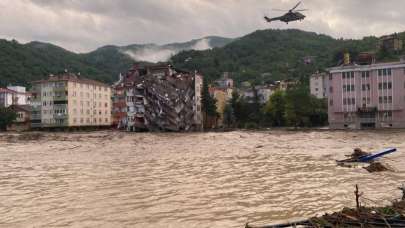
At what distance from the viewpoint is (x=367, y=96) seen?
3243 inches

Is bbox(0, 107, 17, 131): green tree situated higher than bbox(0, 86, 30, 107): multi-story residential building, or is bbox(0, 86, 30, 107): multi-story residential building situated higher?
bbox(0, 86, 30, 107): multi-story residential building

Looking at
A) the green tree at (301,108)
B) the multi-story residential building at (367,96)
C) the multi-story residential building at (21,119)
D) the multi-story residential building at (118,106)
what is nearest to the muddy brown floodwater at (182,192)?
the multi-story residential building at (367,96)

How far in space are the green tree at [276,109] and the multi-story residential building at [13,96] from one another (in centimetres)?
6966

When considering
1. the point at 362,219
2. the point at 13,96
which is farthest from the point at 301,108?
the point at 362,219

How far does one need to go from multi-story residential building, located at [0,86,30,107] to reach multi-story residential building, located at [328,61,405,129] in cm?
8459

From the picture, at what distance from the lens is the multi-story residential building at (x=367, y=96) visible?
80125 millimetres

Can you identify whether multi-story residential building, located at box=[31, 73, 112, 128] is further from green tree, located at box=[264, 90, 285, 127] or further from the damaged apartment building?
green tree, located at box=[264, 90, 285, 127]

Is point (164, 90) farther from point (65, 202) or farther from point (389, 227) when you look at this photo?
point (389, 227)

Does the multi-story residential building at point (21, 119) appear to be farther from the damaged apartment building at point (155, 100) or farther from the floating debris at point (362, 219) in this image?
the floating debris at point (362, 219)

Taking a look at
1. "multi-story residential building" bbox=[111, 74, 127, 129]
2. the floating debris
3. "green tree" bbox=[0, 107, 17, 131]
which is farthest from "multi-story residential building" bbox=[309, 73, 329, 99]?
the floating debris

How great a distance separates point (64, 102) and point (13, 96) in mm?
29214

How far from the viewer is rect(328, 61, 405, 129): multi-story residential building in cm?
8012

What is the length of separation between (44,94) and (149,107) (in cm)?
2820

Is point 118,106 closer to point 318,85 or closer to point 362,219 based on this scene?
point 318,85
